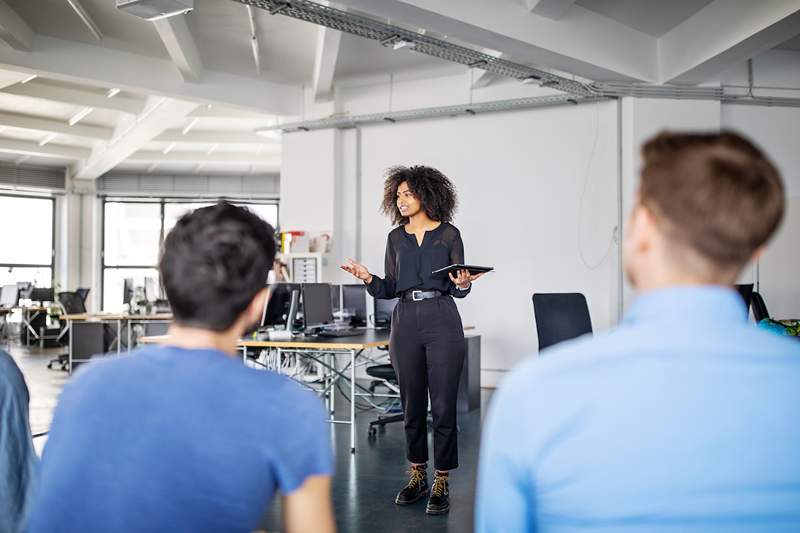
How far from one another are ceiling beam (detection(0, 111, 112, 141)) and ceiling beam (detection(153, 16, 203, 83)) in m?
3.88

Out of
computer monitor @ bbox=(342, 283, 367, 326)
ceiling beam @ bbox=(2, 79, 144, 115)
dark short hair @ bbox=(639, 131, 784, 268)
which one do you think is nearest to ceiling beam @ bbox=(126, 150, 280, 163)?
ceiling beam @ bbox=(2, 79, 144, 115)

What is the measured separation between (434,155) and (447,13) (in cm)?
297

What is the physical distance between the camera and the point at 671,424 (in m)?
0.81

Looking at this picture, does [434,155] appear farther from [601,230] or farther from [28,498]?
[28,498]

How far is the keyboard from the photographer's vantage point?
557 cm

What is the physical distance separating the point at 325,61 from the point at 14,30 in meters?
3.15

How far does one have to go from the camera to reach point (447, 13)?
5.43 metres

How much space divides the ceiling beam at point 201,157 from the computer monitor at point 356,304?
7.12 meters

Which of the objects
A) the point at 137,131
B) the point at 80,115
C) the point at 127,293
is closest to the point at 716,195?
the point at 127,293

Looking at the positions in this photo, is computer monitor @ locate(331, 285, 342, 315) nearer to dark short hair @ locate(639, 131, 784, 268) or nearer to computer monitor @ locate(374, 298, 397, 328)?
computer monitor @ locate(374, 298, 397, 328)

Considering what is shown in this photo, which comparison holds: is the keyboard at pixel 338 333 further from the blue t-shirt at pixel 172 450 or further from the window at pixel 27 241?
the window at pixel 27 241

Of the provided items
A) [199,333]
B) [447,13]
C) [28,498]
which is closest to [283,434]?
[199,333]

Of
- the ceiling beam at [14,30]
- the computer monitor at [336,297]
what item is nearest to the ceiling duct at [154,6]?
the ceiling beam at [14,30]

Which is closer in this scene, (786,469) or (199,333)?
(786,469)
